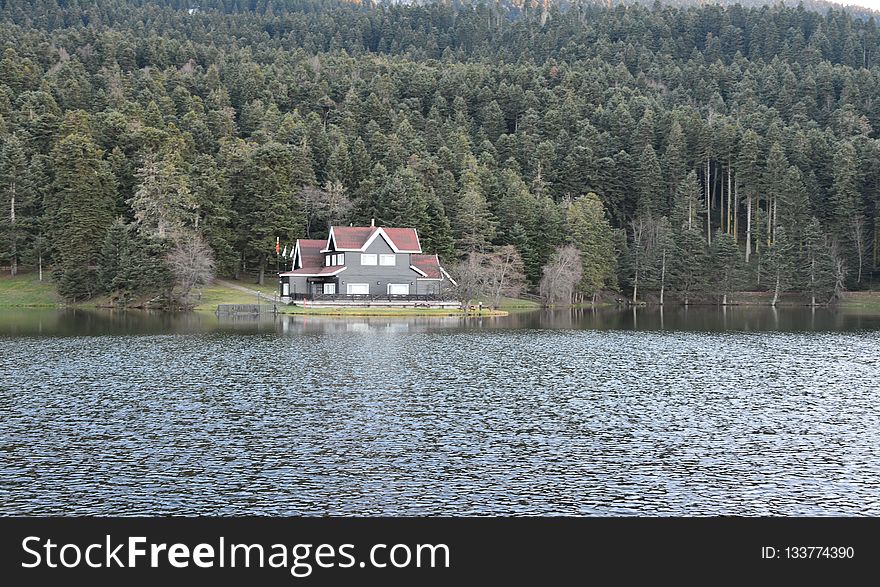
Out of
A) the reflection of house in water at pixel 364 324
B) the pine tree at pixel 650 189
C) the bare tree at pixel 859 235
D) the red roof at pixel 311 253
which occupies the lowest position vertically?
the reflection of house in water at pixel 364 324

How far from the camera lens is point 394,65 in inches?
7023

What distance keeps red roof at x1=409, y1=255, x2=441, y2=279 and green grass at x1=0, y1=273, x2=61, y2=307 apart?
36.8m

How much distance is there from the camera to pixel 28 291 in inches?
3647

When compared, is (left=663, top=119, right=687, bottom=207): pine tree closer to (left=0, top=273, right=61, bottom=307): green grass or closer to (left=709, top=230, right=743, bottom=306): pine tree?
(left=709, top=230, right=743, bottom=306): pine tree

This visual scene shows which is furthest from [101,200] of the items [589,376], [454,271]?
[589,376]

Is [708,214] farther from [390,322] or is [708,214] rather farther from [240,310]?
[240,310]

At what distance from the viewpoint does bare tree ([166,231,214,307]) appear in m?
85.1

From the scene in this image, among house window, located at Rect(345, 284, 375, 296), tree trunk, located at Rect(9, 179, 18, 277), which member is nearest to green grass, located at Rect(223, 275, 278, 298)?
house window, located at Rect(345, 284, 375, 296)

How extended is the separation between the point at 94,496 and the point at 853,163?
12289 centimetres

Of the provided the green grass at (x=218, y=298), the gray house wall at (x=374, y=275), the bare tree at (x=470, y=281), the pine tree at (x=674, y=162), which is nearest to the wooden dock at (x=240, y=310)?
the green grass at (x=218, y=298)

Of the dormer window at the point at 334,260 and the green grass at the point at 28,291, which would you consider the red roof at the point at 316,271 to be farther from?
the green grass at the point at 28,291

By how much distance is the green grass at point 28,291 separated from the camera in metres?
90.1

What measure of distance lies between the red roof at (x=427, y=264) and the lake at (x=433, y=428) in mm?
38063
